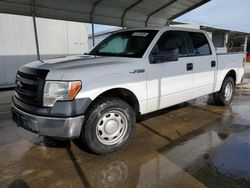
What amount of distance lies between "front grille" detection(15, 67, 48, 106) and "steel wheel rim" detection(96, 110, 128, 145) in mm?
924

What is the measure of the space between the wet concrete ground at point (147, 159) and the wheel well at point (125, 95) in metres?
0.65

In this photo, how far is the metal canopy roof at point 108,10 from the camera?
7.61 meters

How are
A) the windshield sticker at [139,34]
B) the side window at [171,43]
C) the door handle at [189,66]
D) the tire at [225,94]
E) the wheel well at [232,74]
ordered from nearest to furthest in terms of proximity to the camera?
1. the side window at [171,43]
2. the windshield sticker at [139,34]
3. the door handle at [189,66]
4. the tire at [225,94]
5. the wheel well at [232,74]

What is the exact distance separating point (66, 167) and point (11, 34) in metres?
9.51

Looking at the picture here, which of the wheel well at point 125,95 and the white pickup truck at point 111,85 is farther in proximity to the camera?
the wheel well at point 125,95

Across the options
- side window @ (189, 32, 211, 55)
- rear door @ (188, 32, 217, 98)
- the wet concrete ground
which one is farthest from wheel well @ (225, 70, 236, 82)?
the wet concrete ground

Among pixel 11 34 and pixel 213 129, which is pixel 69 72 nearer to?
pixel 213 129

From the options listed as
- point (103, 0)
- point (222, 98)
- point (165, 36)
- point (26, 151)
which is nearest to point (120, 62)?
point (165, 36)

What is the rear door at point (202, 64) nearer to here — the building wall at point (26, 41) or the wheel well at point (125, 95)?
the wheel well at point (125, 95)

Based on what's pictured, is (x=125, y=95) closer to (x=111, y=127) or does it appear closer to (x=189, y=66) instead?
(x=111, y=127)

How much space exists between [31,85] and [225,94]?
5.00m

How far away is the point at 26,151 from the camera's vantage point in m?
3.96

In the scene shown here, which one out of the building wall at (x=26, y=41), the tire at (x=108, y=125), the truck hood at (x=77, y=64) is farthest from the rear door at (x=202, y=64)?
the building wall at (x=26, y=41)

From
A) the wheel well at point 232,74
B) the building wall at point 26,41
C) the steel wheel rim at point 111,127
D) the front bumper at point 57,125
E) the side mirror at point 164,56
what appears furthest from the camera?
the building wall at point 26,41
